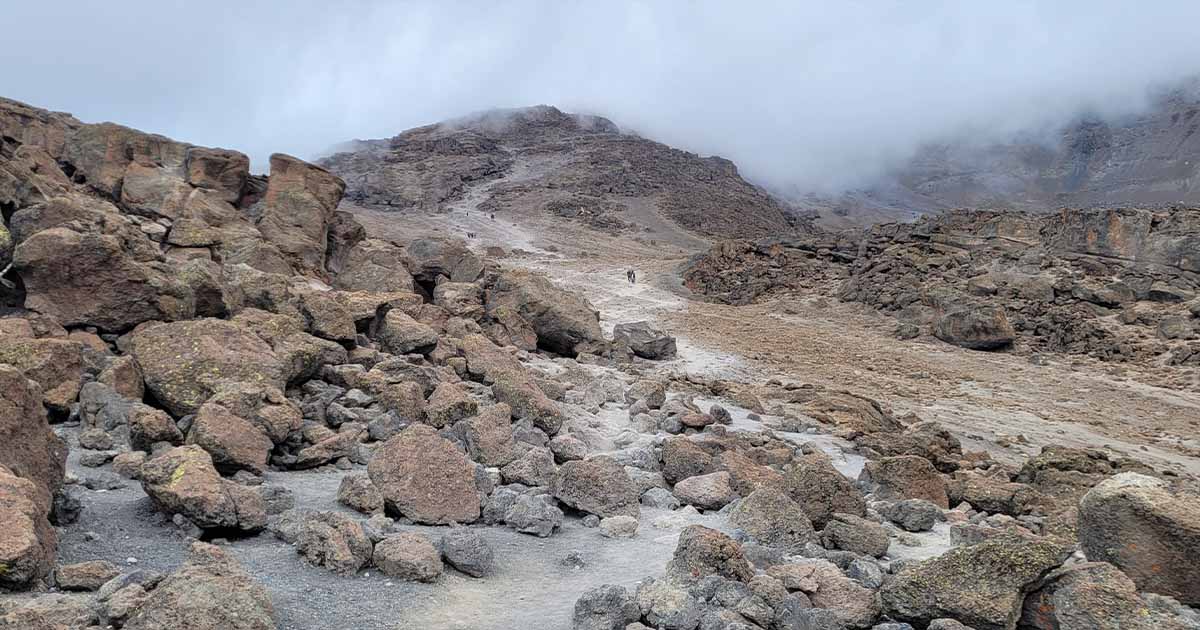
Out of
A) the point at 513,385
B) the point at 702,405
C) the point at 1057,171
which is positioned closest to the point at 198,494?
the point at 513,385

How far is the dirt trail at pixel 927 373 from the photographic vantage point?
12203mm

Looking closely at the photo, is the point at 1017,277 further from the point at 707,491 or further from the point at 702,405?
the point at 707,491

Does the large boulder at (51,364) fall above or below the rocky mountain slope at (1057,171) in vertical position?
below

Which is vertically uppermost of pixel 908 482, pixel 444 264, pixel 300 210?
pixel 300 210

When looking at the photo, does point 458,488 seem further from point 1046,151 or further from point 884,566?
point 1046,151

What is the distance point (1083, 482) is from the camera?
293 inches

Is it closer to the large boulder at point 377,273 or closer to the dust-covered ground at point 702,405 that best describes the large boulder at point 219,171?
the large boulder at point 377,273

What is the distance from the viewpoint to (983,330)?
20.2m

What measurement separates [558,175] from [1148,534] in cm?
7737

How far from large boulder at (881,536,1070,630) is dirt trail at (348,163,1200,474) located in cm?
757

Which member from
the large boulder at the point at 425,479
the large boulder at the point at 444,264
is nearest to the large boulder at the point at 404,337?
the large boulder at the point at 425,479

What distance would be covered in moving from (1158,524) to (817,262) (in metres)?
29.4

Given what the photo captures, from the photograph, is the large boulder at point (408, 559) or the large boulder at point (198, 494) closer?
the large boulder at point (408, 559)

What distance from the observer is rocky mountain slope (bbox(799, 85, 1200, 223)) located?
95188 mm
